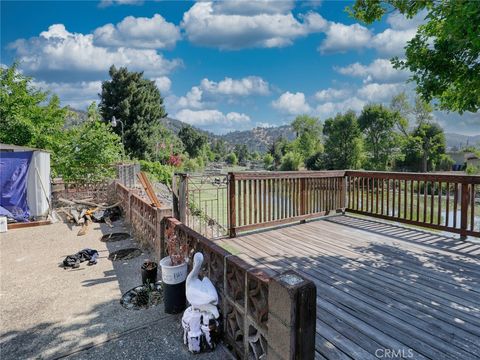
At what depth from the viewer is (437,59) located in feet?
9.99

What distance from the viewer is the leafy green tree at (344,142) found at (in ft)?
80.1

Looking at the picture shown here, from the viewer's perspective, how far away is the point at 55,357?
203 cm

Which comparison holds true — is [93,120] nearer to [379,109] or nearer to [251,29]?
[251,29]

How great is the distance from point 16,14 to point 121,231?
999cm

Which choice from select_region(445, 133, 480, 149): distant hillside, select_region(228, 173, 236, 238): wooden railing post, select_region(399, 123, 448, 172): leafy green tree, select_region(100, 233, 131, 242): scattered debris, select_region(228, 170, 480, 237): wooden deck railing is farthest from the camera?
select_region(399, 123, 448, 172): leafy green tree

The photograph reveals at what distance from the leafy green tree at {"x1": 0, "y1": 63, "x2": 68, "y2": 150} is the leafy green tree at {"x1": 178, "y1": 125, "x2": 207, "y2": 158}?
3219 centimetres

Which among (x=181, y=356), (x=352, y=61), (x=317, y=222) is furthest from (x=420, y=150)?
(x=181, y=356)

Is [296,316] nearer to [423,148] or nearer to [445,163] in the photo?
[423,148]

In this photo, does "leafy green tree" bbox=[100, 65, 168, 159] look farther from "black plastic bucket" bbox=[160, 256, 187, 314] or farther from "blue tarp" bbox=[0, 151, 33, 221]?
"black plastic bucket" bbox=[160, 256, 187, 314]

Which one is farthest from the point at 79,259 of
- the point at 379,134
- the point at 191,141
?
the point at 191,141

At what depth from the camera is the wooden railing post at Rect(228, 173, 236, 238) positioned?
4.16 meters

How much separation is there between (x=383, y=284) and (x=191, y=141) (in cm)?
4185

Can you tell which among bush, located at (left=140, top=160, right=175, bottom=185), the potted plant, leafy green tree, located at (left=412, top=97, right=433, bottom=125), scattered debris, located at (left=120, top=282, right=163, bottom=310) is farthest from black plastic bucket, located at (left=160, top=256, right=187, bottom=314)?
leafy green tree, located at (left=412, top=97, right=433, bottom=125)

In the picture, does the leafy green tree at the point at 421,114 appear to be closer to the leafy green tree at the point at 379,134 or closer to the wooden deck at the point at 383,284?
the leafy green tree at the point at 379,134
